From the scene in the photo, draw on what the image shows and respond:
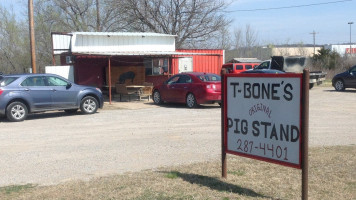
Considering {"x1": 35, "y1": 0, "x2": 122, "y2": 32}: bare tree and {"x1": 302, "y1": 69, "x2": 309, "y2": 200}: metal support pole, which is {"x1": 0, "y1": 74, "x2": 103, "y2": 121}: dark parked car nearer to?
{"x1": 302, "y1": 69, "x2": 309, "y2": 200}: metal support pole

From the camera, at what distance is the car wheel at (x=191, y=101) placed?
16797 mm

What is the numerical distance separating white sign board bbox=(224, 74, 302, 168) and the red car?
10.1 m

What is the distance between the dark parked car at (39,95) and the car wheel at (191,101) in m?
3.75

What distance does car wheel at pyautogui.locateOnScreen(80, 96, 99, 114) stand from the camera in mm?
15352

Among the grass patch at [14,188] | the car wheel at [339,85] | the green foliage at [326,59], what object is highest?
the green foliage at [326,59]

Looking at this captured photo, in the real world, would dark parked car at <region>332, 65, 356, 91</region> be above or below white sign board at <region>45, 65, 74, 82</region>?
below

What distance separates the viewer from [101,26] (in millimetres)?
38000

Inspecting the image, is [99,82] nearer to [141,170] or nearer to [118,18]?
[118,18]

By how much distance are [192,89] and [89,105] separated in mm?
4129

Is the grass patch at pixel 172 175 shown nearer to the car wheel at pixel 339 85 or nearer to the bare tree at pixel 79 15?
the car wheel at pixel 339 85

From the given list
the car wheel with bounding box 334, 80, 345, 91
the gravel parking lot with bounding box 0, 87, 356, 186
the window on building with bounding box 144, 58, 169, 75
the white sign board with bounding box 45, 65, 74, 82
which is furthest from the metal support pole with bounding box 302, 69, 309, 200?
the car wheel with bounding box 334, 80, 345, 91

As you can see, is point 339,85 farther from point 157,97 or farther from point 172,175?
point 172,175

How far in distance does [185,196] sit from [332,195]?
1.90m

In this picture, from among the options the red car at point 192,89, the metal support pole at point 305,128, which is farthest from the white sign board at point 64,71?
the metal support pole at point 305,128
